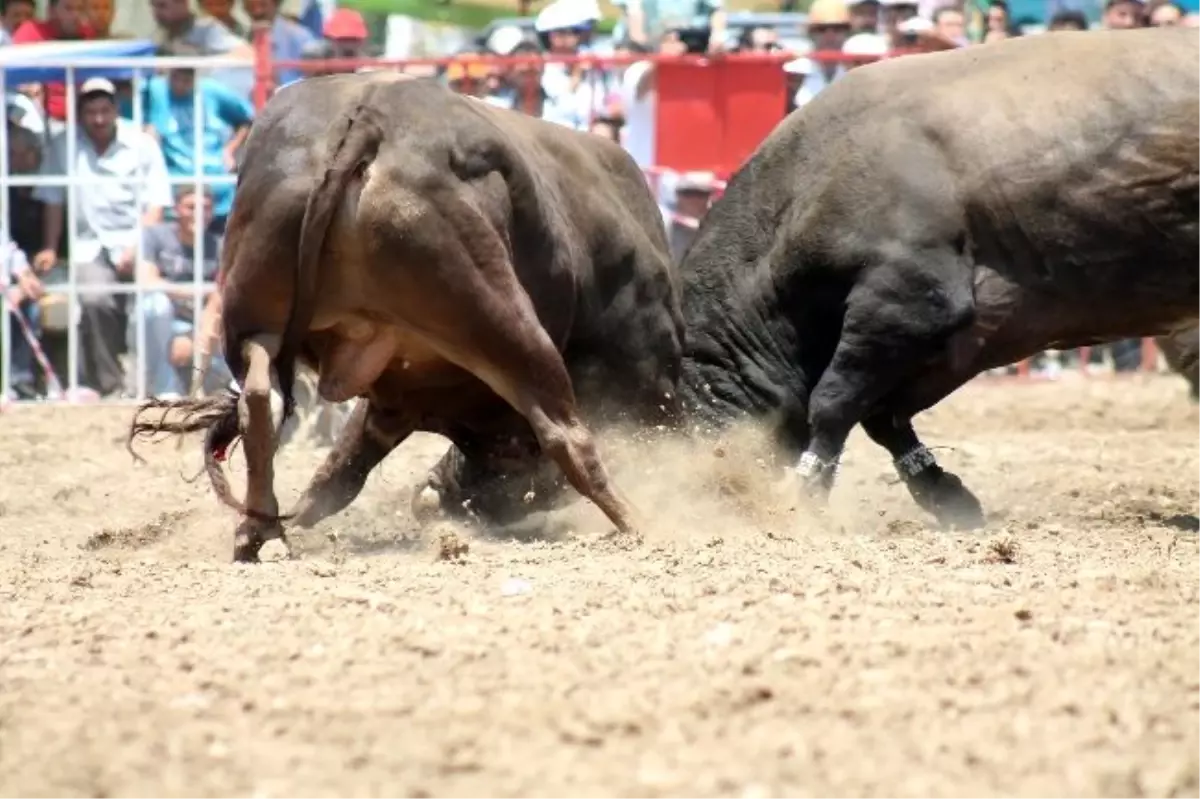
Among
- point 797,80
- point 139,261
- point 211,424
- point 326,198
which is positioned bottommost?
point 139,261

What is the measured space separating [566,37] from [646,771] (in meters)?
8.93

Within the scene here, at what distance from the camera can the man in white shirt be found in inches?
409

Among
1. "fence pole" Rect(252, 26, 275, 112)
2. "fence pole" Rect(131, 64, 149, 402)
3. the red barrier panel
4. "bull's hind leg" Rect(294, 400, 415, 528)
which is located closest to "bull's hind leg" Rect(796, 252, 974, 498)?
"bull's hind leg" Rect(294, 400, 415, 528)

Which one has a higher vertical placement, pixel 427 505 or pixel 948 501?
pixel 948 501

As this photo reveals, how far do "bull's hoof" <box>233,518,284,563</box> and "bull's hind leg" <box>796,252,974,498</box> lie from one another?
66.9 inches

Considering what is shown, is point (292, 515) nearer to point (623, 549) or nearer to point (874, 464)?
point (623, 549)

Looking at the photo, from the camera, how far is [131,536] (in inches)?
255

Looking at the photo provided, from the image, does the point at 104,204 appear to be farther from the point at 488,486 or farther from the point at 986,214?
the point at 986,214

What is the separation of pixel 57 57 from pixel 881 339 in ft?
19.3

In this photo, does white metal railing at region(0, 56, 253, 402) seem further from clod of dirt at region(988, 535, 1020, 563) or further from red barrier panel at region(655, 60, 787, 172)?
clod of dirt at region(988, 535, 1020, 563)

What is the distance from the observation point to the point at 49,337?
10711 mm

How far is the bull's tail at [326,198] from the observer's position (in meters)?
5.30

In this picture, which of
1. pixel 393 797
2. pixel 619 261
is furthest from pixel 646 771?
pixel 619 261

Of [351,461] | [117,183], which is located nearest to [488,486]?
[351,461]
